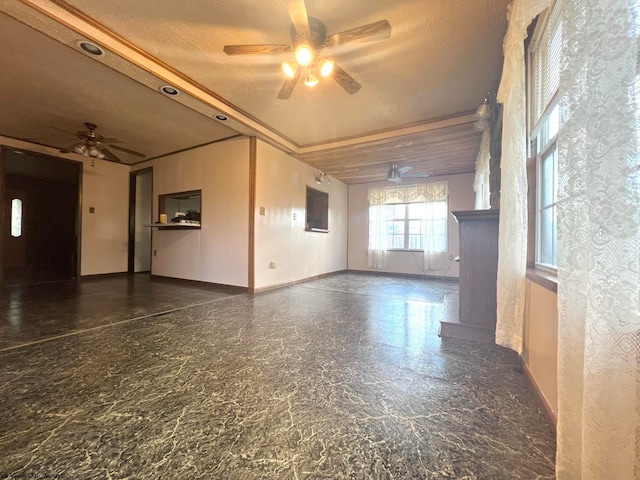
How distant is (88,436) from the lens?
101 cm

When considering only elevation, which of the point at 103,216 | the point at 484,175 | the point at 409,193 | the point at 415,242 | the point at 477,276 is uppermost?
the point at 409,193

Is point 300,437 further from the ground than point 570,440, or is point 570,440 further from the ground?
point 570,440

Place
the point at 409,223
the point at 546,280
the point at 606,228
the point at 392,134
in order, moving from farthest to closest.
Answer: the point at 409,223, the point at 392,134, the point at 546,280, the point at 606,228

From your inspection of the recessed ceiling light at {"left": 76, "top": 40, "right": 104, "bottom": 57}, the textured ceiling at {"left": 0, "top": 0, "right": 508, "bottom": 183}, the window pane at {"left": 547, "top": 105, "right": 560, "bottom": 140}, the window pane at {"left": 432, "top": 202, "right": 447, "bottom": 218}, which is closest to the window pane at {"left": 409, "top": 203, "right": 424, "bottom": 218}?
the window pane at {"left": 432, "top": 202, "right": 447, "bottom": 218}

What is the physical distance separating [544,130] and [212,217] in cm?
415

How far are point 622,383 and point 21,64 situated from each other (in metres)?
4.32

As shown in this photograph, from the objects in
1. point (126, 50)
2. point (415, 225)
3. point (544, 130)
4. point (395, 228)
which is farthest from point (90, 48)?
point (415, 225)

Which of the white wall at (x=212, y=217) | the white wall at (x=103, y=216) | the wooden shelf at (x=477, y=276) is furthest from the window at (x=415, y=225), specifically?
the white wall at (x=103, y=216)

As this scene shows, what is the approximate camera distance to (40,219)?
5.90 meters

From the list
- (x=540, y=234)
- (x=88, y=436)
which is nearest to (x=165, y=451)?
(x=88, y=436)

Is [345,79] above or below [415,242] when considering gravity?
above

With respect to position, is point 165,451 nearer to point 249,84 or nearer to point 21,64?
point 249,84

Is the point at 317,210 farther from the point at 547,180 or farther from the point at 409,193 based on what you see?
the point at 547,180

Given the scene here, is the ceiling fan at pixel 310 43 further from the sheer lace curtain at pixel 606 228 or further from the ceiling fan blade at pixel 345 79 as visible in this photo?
the sheer lace curtain at pixel 606 228
